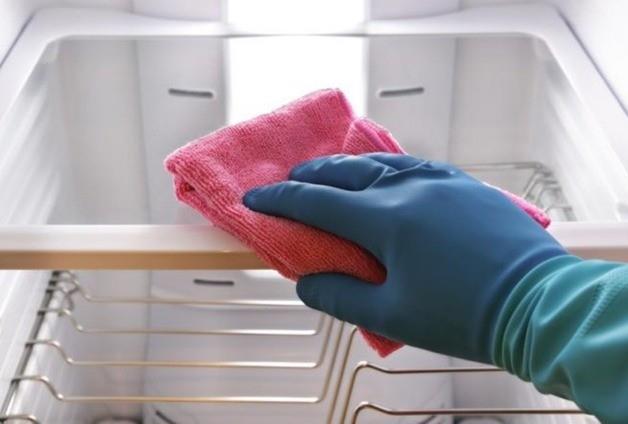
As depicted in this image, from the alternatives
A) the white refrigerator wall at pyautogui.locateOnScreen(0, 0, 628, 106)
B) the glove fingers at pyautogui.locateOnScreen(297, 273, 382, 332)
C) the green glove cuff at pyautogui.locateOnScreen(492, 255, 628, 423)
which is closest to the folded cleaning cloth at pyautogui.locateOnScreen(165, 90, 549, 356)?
the glove fingers at pyautogui.locateOnScreen(297, 273, 382, 332)

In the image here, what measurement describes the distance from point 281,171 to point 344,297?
0.15 m

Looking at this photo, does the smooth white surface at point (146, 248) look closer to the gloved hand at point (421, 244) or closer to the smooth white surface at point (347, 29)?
the gloved hand at point (421, 244)

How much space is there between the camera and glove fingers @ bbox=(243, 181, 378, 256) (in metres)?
0.68

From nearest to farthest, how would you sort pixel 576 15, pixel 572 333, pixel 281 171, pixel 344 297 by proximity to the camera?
pixel 572 333, pixel 344 297, pixel 281 171, pixel 576 15

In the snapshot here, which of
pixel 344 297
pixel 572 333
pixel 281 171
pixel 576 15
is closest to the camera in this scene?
pixel 572 333

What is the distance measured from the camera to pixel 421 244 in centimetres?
65

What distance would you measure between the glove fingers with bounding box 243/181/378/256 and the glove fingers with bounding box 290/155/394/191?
0.02m

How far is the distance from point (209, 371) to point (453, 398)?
39 centimetres

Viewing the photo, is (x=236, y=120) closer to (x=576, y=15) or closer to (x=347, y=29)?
(x=347, y=29)

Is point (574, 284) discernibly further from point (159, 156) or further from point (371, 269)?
point (159, 156)

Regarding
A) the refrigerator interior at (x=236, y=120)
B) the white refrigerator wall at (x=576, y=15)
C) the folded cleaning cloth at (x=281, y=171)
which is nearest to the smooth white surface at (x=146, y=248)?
the folded cleaning cloth at (x=281, y=171)

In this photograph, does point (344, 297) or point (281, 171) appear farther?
point (281, 171)

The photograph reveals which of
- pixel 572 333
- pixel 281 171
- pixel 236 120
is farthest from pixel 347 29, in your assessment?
pixel 572 333

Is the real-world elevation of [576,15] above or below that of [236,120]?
above
